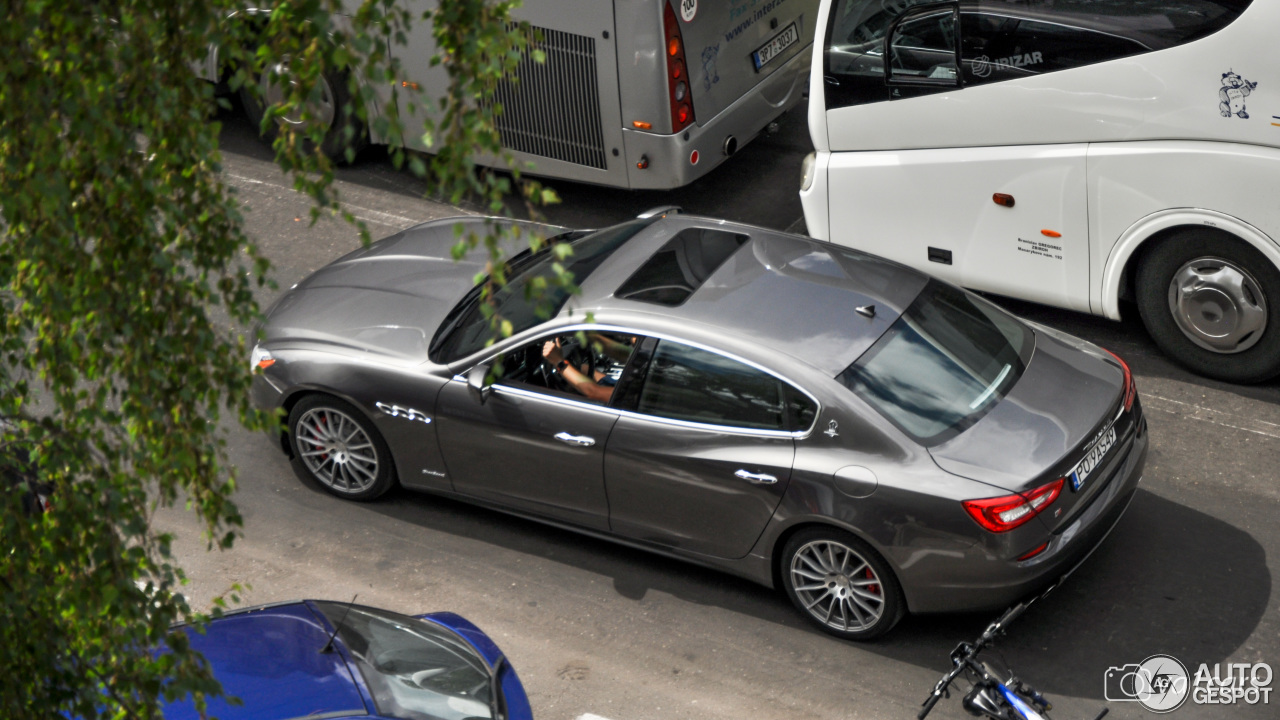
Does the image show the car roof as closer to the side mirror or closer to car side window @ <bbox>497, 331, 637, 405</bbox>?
car side window @ <bbox>497, 331, 637, 405</bbox>

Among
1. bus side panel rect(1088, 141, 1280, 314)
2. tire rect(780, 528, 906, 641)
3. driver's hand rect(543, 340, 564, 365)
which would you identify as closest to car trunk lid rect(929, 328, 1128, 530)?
tire rect(780, 528, 906, 641)

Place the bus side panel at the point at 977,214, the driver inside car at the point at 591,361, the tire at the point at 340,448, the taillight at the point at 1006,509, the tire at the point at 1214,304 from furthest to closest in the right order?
the bus side panel at the point at 977,214, the tire at the point at 1214,304, the tire at the point at 340,448, the driver inside car at the point at 591,361, the taillight at the point at 1006,509

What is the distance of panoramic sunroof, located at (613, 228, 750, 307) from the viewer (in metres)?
6.43

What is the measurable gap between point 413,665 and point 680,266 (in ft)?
8.66

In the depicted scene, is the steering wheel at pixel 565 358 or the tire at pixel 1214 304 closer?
the steering wheel at pixel 565 358

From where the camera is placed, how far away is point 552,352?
21.4 ft

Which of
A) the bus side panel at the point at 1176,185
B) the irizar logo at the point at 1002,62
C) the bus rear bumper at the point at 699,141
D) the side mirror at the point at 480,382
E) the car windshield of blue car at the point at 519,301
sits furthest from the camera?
the bus rear bumper at the point at 699,141

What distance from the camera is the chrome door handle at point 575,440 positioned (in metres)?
6.34

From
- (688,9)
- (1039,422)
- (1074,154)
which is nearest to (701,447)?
(1039,422)

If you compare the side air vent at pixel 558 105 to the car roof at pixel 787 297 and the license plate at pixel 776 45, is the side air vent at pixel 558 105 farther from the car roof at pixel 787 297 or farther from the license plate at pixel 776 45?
the car roof at pixel 787 297

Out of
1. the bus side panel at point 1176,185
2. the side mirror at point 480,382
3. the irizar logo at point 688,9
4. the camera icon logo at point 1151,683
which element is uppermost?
the irizar logo at point 688,9

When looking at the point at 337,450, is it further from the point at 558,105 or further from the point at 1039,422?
the point at 558,105

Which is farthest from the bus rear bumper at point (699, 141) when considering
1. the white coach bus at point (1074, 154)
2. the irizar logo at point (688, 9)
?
the white coach bus at point (1074, 154)

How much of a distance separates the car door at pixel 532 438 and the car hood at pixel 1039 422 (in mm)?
1688
